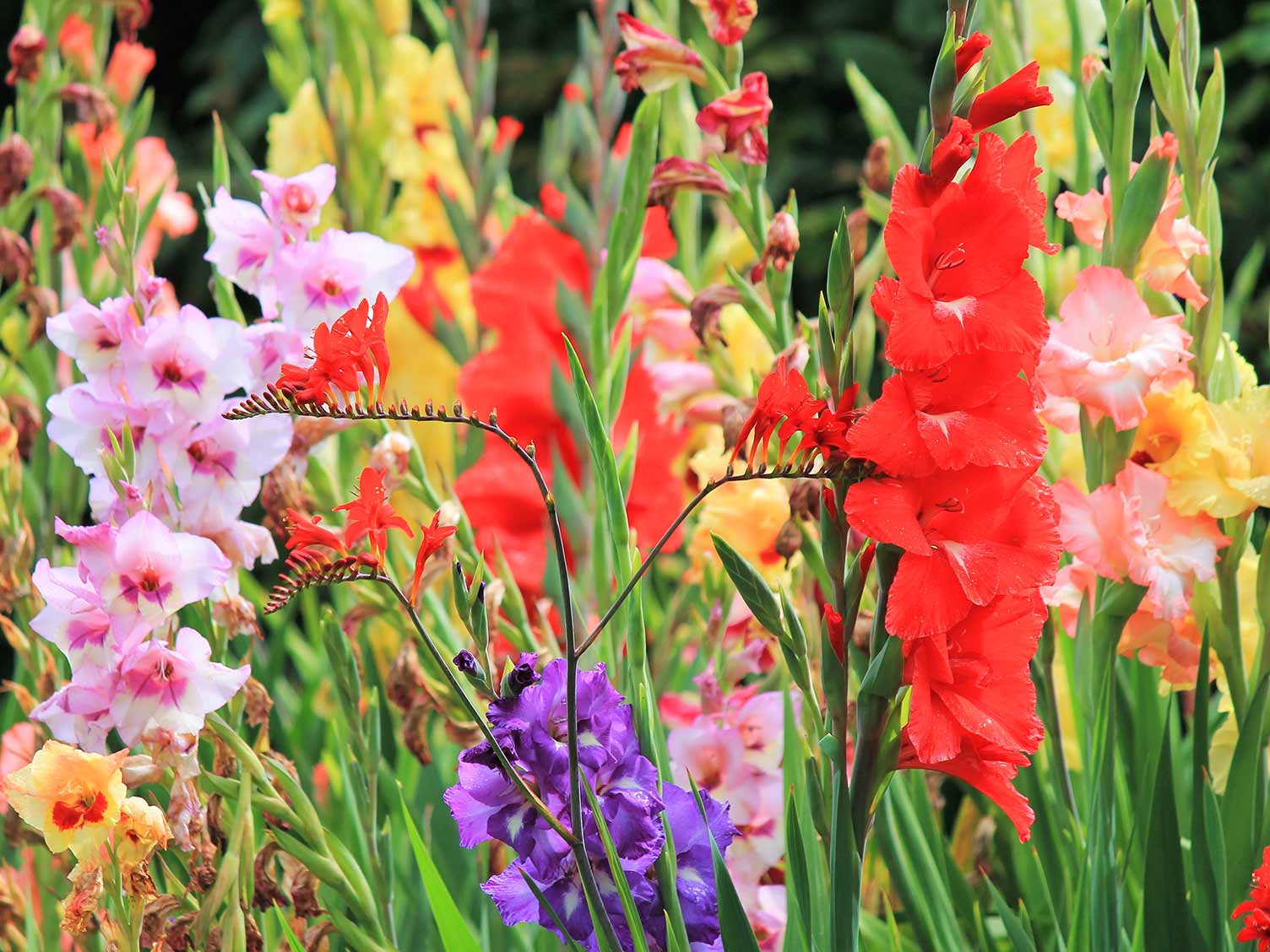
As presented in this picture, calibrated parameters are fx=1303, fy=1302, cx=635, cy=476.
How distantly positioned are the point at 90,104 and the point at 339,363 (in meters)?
0.64

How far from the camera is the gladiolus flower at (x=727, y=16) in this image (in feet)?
2.14

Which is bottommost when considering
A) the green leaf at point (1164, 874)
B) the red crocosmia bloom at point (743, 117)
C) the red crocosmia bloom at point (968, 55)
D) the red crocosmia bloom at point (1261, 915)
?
the green leaf at point (1164, 874)

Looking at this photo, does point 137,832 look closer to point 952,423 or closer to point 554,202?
point 952,423

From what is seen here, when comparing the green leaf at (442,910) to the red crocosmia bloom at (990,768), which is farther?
the green leaf at (442,910)

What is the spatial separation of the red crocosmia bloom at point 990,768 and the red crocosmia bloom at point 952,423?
9 centimetres

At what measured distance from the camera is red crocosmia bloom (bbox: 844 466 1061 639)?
384mm

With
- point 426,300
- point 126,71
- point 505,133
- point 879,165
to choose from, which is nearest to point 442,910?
point 879,165

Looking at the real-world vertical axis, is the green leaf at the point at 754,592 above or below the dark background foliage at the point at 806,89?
above

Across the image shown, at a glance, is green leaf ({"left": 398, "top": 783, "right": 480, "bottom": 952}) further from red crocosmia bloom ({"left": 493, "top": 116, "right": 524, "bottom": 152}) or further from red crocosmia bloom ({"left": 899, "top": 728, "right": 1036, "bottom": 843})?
red crocosmia bloom ({"left": 493, "top": 116, "right": 524, "bottom": 152})

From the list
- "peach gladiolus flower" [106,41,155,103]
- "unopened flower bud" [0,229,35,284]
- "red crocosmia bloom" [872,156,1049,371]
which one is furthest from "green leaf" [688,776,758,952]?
"peach gladiolus flower" [106,41,155,103]

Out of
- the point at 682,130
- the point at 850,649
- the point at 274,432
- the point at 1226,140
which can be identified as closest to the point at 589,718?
the point at 850,649

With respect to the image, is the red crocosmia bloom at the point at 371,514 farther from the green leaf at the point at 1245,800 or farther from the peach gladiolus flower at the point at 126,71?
the peach gladiolus flower at the point at 126,71

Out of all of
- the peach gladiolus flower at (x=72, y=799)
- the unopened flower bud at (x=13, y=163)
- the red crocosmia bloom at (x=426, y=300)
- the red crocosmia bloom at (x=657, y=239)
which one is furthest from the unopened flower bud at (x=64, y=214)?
the peach gladiolus flower at (x=72, y=799)

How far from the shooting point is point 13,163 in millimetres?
843
